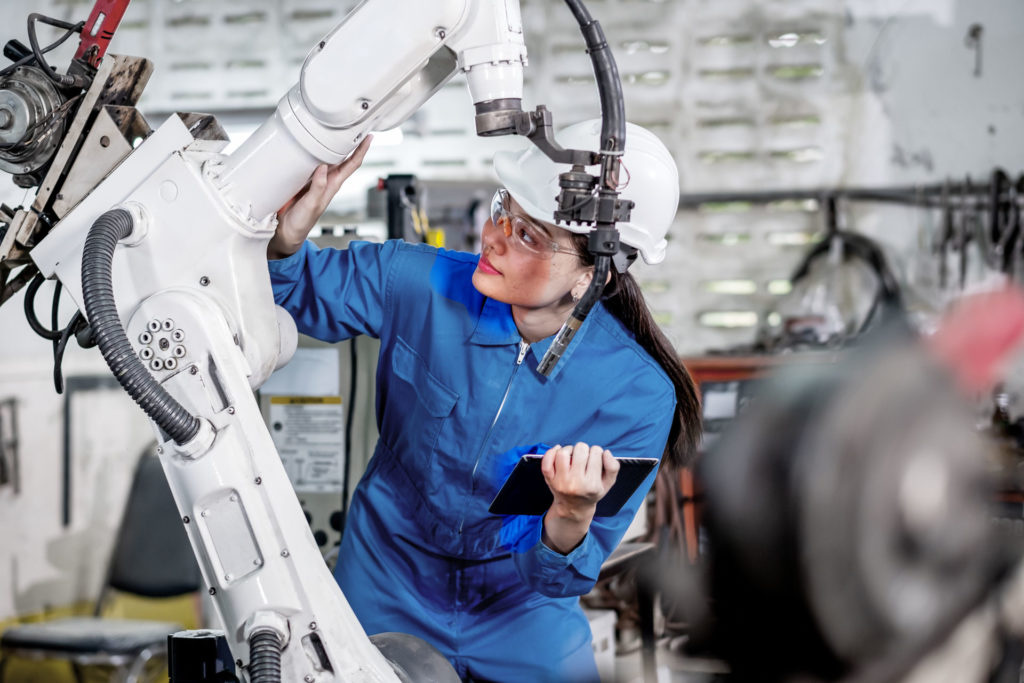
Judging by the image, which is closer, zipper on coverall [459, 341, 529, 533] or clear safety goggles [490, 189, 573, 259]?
clear safety goggles [490, 189, 573, 259]

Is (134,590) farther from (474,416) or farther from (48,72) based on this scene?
(48,72)

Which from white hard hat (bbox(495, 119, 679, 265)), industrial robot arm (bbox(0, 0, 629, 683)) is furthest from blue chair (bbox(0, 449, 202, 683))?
white hard hat (bbox(495, 119, 679, 265))

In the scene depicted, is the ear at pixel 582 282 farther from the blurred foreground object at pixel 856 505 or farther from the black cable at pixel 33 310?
the black cable at pixel 33 310

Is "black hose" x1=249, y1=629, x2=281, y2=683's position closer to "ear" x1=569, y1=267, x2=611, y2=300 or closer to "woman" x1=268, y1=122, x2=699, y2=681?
"woman" x1=268, y1=122, x2=699, y2=681

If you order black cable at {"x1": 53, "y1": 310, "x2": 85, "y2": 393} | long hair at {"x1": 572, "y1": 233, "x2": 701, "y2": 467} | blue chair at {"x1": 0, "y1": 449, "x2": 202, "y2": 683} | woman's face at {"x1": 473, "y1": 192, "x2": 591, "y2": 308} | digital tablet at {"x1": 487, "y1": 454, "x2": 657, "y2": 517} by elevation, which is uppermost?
woman's face at {"x1": 473, "y1": 192, "x2": 591, "y2": 308}

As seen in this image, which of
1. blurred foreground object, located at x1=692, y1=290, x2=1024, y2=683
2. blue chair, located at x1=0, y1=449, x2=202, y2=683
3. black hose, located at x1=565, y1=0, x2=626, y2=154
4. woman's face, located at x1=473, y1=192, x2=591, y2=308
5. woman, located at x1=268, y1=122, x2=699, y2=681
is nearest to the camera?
blurred foreground object, located at x1=692, y1=290, x2=1024, y2=683

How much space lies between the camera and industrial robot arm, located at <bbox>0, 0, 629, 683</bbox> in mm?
1230

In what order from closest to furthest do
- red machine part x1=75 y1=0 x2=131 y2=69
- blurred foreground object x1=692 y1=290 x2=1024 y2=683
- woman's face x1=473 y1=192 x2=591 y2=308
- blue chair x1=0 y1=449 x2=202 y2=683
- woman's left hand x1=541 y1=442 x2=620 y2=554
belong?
blurred foreground object x1=692 y1=290 x2=1024 y2=683 < woman's left hand x1=541 y1=442 x2=620 y2=554 < red machine part x1=75 y1=0 x2=131 y2=69 < woman's face x1=473 y1=192 x2=591 y2=308 < blue chair x1=0 y1=449 x2=202 y2=683

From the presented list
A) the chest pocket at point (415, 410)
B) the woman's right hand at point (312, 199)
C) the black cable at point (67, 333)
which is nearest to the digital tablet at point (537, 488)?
the chest pocket at point (415, 410)

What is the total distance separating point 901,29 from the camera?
376 centimetres

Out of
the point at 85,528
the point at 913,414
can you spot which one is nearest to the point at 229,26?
the point at 85,528

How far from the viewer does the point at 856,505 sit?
863mm

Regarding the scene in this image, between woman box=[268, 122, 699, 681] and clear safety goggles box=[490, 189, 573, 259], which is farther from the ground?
clear safety goggles box=[490, 189, 573, 259]

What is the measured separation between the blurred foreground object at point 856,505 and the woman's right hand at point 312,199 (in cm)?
78
